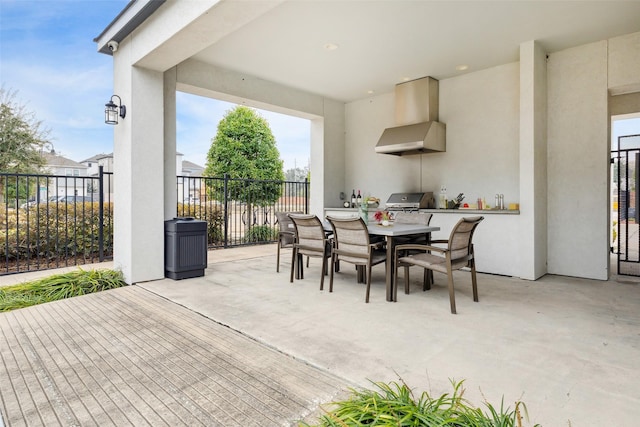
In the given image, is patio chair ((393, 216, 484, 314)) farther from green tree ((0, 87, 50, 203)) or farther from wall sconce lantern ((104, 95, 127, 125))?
green tree ((0, 87, 50, 203))

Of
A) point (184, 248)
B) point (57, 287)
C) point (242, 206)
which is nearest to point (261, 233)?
point (242, 206)

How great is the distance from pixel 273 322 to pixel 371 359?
39.5 inches

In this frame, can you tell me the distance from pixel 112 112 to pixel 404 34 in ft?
12.5

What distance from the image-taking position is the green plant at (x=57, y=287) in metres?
3.45

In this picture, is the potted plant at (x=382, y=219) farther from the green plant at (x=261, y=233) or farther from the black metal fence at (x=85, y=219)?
the green plant at (x=261, y=233)

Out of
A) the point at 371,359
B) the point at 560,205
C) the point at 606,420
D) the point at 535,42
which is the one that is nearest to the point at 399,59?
the point at 535,42

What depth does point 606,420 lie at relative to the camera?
60.5 inches

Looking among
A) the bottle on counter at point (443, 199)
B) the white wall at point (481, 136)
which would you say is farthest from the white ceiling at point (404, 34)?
the bottle on counter at point (443, 199)

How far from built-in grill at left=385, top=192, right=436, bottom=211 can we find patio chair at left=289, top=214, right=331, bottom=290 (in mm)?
2375

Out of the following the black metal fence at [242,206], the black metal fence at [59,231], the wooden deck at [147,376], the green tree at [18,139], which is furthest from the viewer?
the green tree at [18,139]

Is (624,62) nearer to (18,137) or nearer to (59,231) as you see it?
(59,231)

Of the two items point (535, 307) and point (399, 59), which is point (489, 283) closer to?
point (535, 307)

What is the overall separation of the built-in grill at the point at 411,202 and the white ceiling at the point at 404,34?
207 centimetres

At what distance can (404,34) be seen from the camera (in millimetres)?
4254
